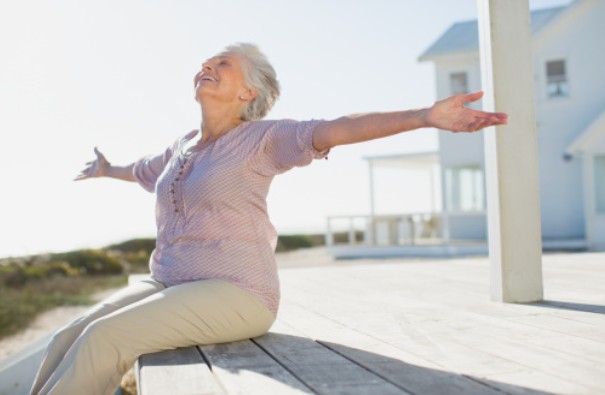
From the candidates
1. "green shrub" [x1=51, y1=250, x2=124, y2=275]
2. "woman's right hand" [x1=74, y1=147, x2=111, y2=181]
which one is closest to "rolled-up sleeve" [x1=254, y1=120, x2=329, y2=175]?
"woman's right hand" [x1=74, y1=147, x2=111, y2=181]

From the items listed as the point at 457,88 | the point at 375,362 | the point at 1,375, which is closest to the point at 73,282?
the point at 457,88

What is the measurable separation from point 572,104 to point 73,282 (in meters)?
11.6

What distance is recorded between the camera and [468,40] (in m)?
17.4

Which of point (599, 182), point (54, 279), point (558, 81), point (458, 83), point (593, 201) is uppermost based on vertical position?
point (458, 83)

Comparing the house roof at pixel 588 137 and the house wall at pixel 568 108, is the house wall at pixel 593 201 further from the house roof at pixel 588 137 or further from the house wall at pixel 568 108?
the house wall at pixel 568 108

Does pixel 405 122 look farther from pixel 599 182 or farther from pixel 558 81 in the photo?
pixel 558 81

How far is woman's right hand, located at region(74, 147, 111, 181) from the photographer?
3.95m

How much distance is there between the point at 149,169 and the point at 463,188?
14854mm

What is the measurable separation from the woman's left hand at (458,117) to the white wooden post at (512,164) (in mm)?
1507

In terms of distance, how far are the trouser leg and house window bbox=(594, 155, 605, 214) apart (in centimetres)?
1403

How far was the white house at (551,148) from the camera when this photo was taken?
1538 cm

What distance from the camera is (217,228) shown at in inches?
110

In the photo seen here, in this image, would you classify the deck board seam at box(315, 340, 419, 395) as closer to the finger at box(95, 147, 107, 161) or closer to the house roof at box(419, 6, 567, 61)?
the finger at box(95, 147, 107, 161)

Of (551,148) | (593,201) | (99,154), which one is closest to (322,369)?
(99,154)
